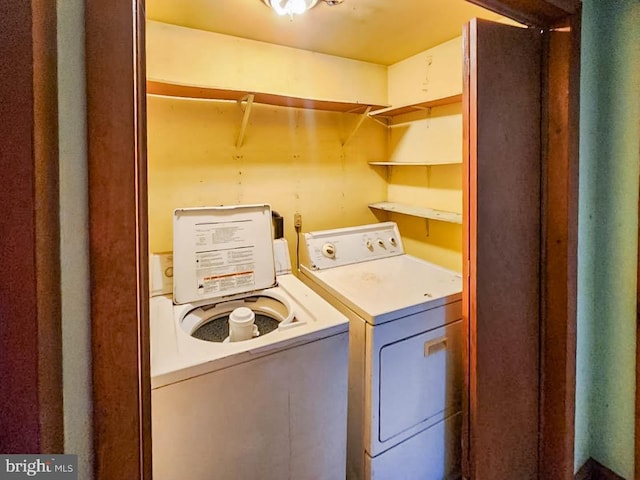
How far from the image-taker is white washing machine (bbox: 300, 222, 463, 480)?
1.46 m

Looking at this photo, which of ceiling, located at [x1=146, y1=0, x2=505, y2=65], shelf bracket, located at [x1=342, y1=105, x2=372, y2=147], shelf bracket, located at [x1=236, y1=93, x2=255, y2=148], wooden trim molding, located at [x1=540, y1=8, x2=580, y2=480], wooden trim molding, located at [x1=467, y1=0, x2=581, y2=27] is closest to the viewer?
wooden trim molding, located at [x1=467, y1=0, x2=581, y2=27]

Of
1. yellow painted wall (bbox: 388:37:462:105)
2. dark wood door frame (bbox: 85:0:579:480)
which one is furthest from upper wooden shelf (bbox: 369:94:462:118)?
dark wood door frame (bbox: 85:0:579:480)

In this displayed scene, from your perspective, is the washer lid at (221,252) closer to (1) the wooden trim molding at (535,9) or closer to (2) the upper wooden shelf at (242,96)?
(2) the upper wooden shelf at (242,96)

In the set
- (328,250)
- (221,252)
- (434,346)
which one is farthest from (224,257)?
(434,346)

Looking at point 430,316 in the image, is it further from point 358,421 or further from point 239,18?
point 239,18

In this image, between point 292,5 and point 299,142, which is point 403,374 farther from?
point 292,5

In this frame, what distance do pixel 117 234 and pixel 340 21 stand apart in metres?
1.71

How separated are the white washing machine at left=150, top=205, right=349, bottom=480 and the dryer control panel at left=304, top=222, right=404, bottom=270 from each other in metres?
0.29

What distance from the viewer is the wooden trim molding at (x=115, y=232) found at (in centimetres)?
56

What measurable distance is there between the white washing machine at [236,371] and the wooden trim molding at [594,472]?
1124 mm

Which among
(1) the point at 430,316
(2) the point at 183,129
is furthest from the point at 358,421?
(2) the point at 183,129

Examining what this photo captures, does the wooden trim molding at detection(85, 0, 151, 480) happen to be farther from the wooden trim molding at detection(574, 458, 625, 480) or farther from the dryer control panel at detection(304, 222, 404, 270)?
the wooden trim molding at detection(574, 458, 625, 480)

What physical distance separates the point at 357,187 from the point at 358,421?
1570 millimetres

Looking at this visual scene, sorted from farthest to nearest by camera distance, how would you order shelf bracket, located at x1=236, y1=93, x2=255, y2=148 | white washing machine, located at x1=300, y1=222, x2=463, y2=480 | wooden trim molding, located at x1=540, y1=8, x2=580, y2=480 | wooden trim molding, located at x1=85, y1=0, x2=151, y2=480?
1. shelf bracket, located at x1=236, y1=93, x2=255, y2=148
2. white washing machine, located at x1=300, y1=222, x2=463, y2=480
3. wooden trim molding, located at x1=540, y1=8, x2=580, y2=480
4. wooden trim molding, located at x1=85, y1=0, x2=151, y2=480
